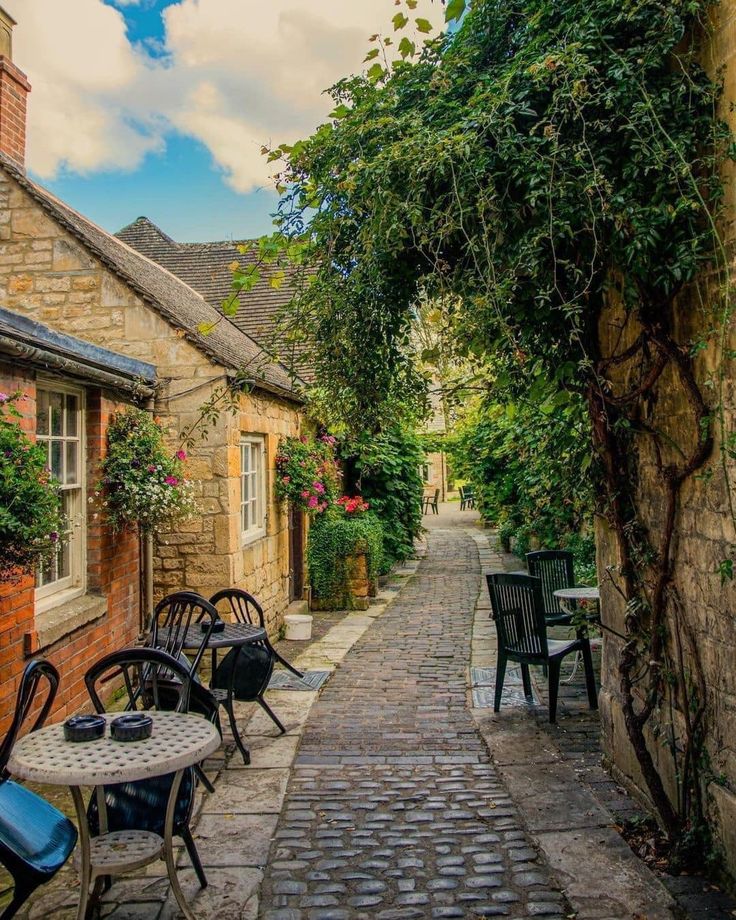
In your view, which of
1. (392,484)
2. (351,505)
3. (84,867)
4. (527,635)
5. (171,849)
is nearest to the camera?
(84,867)

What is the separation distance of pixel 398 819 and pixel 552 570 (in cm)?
407

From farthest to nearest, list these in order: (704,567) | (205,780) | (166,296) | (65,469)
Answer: (166,296)
(65,469)
(205,780)
(704,567)

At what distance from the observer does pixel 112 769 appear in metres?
2.66

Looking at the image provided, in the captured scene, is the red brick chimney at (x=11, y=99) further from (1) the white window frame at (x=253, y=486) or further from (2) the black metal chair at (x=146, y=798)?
(2) the black metal chair at (x=146, y=798)

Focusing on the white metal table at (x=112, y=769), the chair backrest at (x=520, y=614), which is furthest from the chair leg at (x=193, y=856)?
the chair backrest at (x=520, y=614)

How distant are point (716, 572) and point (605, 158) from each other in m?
1.88

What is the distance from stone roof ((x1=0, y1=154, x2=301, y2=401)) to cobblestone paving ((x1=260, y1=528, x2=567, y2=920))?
8.96 feet

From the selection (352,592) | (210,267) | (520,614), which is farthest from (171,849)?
(210,267)

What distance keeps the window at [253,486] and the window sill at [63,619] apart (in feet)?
9.40

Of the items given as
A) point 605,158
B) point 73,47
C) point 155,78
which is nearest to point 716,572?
point 605,158

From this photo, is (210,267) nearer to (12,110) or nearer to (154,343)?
(12,110)

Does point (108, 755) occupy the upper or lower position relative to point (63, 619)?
lower

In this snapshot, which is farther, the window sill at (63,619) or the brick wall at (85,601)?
the window sill at (63,619)

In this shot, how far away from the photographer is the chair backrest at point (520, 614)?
550 centimetres
